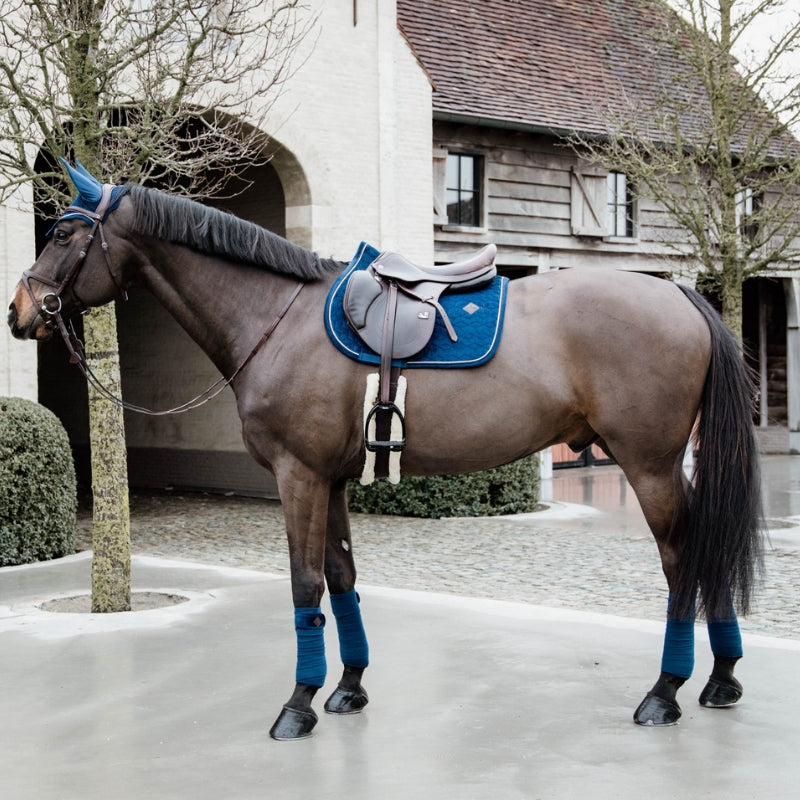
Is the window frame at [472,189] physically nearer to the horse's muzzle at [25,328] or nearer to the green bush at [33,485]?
the green bush at [33,485]

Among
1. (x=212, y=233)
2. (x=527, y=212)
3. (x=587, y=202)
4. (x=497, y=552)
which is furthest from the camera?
(x=587, y=202)

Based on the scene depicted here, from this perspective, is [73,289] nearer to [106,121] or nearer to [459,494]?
[106,121]

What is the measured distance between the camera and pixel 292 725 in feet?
15.4

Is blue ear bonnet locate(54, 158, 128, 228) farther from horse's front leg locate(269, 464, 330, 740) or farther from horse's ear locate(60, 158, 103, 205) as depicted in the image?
horse's front leg locate(269, 464, 330, 740)

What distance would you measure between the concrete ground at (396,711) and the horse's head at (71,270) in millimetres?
1850

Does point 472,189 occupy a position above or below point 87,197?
above

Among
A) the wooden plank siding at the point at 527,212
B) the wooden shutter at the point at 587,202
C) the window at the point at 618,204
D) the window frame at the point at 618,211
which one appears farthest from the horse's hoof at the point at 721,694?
the window at the point at 618,204

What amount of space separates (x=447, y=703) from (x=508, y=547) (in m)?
5.40

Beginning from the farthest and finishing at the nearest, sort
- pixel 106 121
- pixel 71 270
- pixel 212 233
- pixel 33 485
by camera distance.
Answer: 1. pixel 33 485
2. pixel 106 121
3. pixel 212 233
4. pixel 71 270

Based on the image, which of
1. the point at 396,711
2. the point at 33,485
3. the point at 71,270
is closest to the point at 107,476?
the point at 33,485

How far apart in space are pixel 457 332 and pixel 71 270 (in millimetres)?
1757

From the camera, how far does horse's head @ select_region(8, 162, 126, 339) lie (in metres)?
4.89

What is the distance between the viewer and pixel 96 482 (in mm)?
7547

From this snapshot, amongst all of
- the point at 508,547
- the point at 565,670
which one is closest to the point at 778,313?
the point at 508,547
